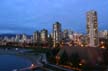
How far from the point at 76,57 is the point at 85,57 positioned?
1831 millimetres

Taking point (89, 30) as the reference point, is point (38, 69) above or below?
below

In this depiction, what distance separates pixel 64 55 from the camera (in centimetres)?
8094

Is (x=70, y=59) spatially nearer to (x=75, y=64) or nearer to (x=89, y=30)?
(x=75, y=64)

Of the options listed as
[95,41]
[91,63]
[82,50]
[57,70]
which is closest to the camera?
[57,70]

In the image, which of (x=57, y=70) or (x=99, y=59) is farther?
(x=99, y=59)

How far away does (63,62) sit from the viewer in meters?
81.3

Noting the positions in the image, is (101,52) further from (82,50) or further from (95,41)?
(95,41)

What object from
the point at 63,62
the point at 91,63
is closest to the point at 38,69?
the point at 63,62

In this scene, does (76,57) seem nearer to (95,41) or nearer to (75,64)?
(75,64)

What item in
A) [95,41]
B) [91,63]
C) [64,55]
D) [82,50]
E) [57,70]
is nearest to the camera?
[57,70]

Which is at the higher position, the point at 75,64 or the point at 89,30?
the point at 89,30

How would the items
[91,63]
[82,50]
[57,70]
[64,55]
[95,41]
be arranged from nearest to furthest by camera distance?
1. [57,70]
2. [91,63]
3. [82,50]
4. [64,55]
5. [95,41]

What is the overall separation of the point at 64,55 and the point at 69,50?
283 centimetres

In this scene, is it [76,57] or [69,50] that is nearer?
[76,57]
